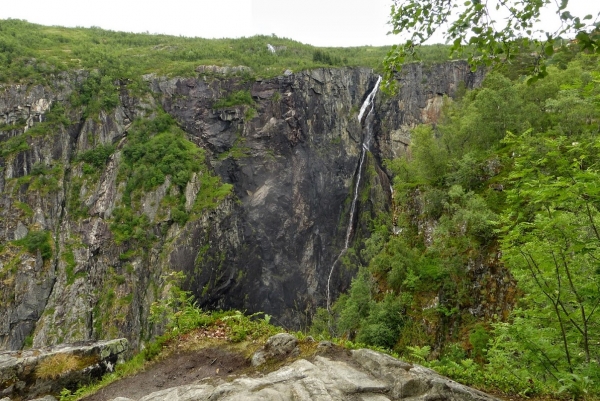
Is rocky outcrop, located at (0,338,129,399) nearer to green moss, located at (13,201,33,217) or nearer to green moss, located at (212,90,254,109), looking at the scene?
green moss, located at (13,201,33,217)

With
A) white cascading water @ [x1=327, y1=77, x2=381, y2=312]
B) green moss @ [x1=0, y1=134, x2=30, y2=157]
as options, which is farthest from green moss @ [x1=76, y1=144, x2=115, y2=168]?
white cascading water @ [x1=327, y1=77, x2=381, y2=312]

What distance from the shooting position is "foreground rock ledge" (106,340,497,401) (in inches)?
202

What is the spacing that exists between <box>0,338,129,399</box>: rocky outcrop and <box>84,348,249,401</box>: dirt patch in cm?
225

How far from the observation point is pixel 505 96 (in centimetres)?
2519

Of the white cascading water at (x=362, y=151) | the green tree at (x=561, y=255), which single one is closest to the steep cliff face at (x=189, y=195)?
the white cascading water at (x=362, y=151)

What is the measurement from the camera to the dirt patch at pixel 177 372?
23.7ft

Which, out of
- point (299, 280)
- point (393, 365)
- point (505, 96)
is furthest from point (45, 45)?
point (393, 365)

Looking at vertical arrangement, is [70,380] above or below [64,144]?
below

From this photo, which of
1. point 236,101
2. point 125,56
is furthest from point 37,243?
point 125,56

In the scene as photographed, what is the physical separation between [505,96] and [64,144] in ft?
173

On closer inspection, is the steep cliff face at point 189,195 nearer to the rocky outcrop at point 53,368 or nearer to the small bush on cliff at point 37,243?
the small bush on cliff at point 37,243

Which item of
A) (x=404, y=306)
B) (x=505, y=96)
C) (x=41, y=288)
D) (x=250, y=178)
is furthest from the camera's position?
Result: (x=250, y=178)

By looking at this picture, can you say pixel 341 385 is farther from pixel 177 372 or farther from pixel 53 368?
pixel 53 368

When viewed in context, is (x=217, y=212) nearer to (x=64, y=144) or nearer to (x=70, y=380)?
(x=64, y=144)
